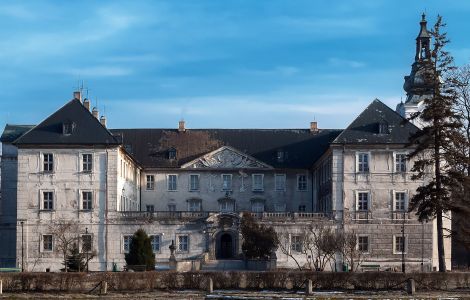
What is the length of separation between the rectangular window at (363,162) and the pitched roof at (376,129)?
92 centimetres

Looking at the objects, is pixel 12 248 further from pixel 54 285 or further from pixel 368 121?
pixel 54 285

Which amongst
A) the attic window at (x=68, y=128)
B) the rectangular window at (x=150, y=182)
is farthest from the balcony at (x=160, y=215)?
the rectangular window at (x=150, y=182)

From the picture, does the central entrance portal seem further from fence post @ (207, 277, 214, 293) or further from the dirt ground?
the dirt ground

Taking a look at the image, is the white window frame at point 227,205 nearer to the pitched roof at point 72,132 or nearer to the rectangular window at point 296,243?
the rectangular window at point 296,243

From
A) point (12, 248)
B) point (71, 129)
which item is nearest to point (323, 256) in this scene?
point (71, 129)

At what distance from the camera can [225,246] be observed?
66062mm

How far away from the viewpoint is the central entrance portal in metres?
65.6

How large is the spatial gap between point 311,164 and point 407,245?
1392cm

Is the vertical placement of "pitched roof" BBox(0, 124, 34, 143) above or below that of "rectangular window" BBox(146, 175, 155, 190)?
above

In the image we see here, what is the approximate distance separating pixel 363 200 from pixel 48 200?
20.8 metres

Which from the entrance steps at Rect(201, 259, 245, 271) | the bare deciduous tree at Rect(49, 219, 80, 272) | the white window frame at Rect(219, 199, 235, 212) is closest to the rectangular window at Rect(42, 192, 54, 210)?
the bare deciduous tree at Rect(49, 219, 80, 272)

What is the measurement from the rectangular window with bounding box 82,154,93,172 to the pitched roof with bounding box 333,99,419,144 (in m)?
16.1

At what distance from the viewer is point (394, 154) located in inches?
2494

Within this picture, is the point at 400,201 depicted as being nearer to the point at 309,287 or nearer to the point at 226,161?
the point at 226,161
